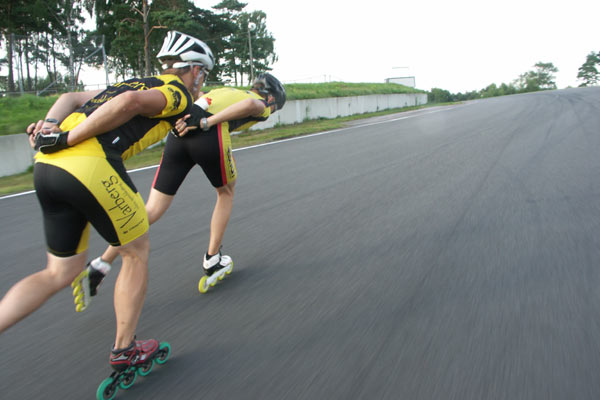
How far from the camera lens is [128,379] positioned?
2264mm

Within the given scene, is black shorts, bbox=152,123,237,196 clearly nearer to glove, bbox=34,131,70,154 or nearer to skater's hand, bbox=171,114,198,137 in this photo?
skater's hand, bbox=171,114,198,137

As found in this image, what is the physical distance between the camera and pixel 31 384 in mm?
2309

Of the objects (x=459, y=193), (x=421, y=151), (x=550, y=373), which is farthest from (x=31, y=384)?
(x=421, y=151)

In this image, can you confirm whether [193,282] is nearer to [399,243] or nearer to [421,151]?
[399,243]

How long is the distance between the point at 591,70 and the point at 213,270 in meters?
145

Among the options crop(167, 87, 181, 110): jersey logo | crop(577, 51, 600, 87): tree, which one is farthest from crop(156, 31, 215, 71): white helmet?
crop(577, 51, 600, 87): tree

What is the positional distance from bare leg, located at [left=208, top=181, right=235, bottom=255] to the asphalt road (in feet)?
1.13

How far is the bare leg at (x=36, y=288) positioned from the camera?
2.03 metres

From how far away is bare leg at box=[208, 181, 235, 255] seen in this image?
3551 millimetres

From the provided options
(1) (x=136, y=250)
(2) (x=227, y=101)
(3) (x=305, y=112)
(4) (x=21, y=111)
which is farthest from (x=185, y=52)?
(3) (x=305, y=112)

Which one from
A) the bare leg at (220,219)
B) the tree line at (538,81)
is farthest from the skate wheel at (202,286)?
the tree line at (538,81)

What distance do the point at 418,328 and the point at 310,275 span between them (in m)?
1.15

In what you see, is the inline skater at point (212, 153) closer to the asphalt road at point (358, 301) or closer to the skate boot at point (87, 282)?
the asphalt road at point (358, 301)

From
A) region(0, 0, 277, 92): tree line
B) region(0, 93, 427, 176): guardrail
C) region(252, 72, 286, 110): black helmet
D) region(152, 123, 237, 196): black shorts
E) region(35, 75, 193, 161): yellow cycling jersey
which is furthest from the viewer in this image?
region(0, 0, 277, 92): tree line
